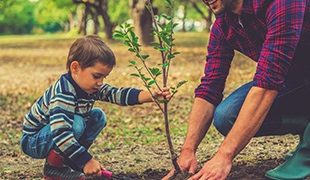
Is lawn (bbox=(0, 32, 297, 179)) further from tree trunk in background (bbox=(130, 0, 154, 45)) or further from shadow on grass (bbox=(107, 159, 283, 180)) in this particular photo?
tree trunk in background (bbox=(130, 0, 154, 45))

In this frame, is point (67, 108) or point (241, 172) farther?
point (241, 172)

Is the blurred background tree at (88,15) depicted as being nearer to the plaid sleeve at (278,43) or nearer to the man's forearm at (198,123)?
the man's forearm at (198,123)

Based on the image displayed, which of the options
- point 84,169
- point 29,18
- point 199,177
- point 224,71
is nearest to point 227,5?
point 224,71

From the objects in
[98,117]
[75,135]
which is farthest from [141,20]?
[75,135]

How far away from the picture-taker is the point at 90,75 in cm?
406

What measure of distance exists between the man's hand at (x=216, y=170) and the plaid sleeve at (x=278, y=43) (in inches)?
16.6

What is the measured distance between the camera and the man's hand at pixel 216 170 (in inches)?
138

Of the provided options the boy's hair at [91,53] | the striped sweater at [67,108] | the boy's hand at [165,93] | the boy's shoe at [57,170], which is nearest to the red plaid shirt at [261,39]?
the boy's hand at [165,93]

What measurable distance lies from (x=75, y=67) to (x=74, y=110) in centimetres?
25

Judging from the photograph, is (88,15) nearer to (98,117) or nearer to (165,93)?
(98,117)

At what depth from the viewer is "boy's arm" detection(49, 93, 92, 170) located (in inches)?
154

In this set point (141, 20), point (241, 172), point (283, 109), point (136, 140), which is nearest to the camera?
point (283, 109)

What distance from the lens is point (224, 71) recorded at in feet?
13.7

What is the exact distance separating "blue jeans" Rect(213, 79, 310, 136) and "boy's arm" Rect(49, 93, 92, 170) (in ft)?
2.76
